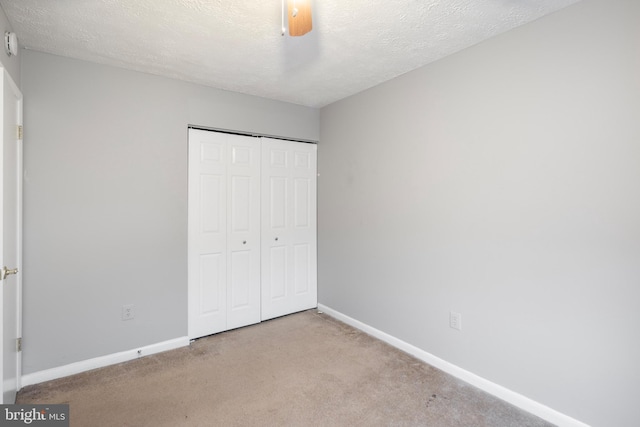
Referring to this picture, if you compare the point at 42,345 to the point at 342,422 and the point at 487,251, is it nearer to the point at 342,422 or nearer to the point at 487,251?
the point at 342,422

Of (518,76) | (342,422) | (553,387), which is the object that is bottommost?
(342,422)

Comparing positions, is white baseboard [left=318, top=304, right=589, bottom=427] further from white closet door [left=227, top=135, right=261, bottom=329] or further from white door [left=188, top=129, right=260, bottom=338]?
white door [left=188, top=129, right=260, bottom=338]

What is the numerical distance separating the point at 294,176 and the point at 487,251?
2301 millimetres

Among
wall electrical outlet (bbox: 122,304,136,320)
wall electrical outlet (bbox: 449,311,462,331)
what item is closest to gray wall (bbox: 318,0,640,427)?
wall electrical outlet (bbox: 449,311,462,331)

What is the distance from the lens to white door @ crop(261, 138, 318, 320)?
3.61 m

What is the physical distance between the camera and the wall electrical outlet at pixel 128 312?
106 inches

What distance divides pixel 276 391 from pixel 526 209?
216 centimetres

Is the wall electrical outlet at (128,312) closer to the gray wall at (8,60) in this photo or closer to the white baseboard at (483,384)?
the gray wall at (8,60)

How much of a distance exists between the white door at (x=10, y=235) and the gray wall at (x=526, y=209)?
2756mm

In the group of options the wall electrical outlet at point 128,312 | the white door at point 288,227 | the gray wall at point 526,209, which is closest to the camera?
the gray wall at point 526,209

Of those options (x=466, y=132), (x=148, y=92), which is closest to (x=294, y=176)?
(x=148, y=92)

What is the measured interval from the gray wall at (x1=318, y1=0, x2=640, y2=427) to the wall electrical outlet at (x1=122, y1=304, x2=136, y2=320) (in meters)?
2.27

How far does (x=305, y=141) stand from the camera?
388 cm

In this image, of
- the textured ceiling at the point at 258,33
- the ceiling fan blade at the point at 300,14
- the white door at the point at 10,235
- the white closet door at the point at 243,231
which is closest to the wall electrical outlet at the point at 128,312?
the white door at the point at 10,235
